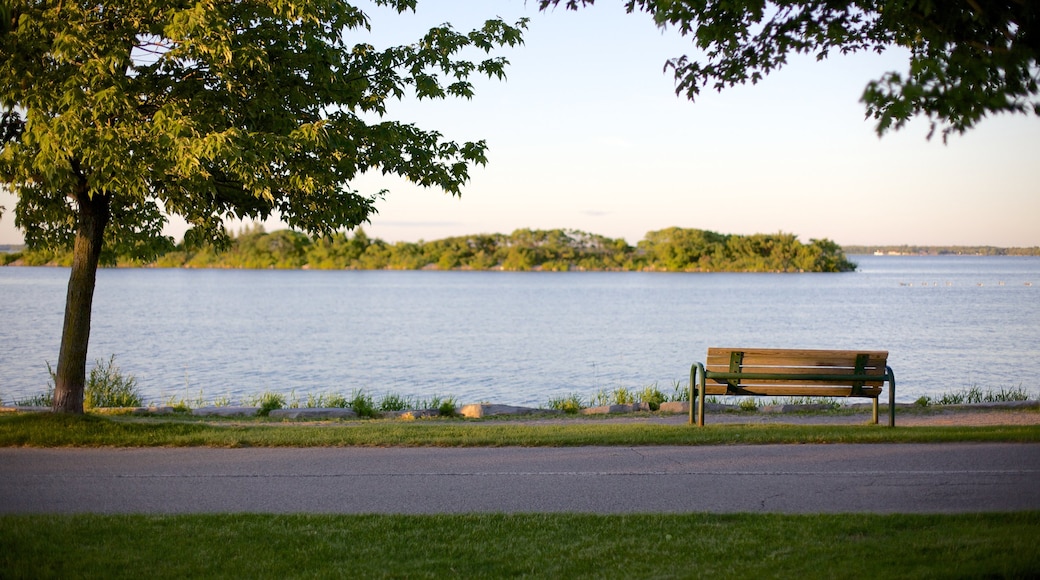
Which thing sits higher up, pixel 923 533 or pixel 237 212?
pixel 237 212

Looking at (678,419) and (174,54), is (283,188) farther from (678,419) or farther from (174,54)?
(678,419)

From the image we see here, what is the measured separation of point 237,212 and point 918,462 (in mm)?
8475

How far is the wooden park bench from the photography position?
37.5 feet

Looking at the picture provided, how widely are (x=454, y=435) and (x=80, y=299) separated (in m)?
5.02

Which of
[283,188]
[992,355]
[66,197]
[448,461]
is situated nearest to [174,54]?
[283,188]

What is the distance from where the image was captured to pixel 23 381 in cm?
2680

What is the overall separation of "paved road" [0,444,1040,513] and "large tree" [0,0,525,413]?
2941 mm

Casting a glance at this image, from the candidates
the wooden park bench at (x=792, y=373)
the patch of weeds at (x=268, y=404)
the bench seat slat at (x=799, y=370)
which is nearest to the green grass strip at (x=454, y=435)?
the wooden park bench at (x=792, y=373)

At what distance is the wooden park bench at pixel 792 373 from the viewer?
11422mm

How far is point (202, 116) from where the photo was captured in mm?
9539

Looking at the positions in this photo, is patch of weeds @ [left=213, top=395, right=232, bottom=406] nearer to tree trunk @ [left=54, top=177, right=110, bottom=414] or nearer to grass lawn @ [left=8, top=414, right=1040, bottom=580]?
tree trunk @ [left=54, top=177, right=110, bottom=414]

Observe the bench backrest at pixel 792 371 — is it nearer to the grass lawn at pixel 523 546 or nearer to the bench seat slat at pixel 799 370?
the bench seat slat at pixel 799 370

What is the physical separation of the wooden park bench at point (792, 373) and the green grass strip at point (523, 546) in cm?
477

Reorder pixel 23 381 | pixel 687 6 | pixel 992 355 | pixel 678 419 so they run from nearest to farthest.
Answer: pixel 687 6, pixel 678 419, pixel 23 381, pixel 992 355
